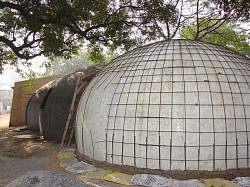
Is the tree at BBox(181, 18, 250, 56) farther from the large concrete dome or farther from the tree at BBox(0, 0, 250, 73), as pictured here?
the large concrete dome

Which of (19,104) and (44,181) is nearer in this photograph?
(44,181)

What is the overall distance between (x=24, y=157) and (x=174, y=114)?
6.63 m

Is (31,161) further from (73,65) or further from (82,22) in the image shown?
(73,65)

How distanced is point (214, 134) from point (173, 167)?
137cm

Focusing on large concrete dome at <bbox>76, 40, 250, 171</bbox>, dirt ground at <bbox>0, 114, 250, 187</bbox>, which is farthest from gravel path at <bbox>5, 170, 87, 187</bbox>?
large concrete dome at <bbox>76, 40, 250, 171</bbox>

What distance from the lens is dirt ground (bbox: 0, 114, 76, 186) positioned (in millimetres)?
8688

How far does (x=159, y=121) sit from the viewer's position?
7.42 metres

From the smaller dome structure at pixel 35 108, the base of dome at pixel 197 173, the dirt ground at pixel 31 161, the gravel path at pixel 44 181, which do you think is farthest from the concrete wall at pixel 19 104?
the base of dome at pixel 197 173

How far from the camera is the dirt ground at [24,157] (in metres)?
8.69

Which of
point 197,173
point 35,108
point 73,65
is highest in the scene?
point 73,65

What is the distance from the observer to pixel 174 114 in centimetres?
737

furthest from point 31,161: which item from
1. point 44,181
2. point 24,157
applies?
point 44,181

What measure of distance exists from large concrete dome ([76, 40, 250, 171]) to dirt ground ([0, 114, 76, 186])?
65.1 inches

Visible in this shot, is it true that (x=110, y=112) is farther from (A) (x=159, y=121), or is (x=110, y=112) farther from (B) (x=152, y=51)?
(B) (x=152, y=51)
